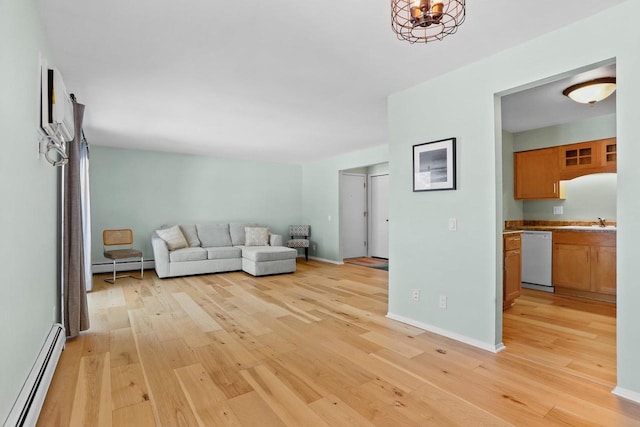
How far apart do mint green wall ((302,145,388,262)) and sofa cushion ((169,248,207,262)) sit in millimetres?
2734

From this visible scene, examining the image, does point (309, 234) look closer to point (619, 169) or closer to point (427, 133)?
point (427, 133)

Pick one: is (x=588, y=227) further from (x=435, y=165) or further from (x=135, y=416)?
(x=135, y=416)

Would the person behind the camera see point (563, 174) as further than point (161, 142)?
No

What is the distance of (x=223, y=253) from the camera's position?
603cm

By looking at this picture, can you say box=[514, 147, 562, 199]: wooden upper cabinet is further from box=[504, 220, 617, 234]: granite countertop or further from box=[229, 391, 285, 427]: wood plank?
box=[229, 391, 285, 427]: wood plank

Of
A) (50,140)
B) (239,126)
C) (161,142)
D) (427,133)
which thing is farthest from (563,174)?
(161,142)

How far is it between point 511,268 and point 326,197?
4423mm

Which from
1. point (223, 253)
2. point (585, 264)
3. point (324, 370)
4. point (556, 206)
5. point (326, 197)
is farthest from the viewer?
point (326, 197)

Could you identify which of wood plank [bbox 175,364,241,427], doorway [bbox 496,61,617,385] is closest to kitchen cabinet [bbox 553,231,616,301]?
doorway [bbox 496,61,617,385]

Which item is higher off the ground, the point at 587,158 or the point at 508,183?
the point at 587,158

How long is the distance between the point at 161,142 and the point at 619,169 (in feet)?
19.6

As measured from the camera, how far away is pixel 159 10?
2037 millimetres

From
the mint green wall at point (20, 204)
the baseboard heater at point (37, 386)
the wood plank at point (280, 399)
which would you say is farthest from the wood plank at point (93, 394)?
the wood plank at point (280, 399)

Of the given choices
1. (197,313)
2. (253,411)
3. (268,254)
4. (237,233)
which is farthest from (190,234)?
(253,411)
